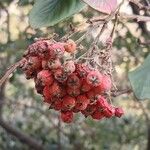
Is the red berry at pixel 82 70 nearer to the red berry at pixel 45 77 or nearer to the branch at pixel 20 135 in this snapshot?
the red berry at pixel 45 77

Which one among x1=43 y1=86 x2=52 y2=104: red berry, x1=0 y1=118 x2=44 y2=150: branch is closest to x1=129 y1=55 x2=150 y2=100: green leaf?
x1=43 y1=86 x2=52 y2=104: red berry

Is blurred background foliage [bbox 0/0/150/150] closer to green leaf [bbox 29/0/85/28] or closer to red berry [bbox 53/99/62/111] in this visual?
green leaf [bbox 29/0/85/28]

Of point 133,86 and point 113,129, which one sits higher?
point 133,86

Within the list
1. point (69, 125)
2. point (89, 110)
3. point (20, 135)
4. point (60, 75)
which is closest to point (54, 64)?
point (60, 75)

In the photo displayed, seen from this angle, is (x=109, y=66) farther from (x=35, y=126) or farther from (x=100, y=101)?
(x=35, y=126)

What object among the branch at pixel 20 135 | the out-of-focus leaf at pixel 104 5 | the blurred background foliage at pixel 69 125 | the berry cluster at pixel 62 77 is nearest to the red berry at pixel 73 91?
the berry cluster at pixel 62 77

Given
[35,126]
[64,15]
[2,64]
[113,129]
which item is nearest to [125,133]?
[113,129]
